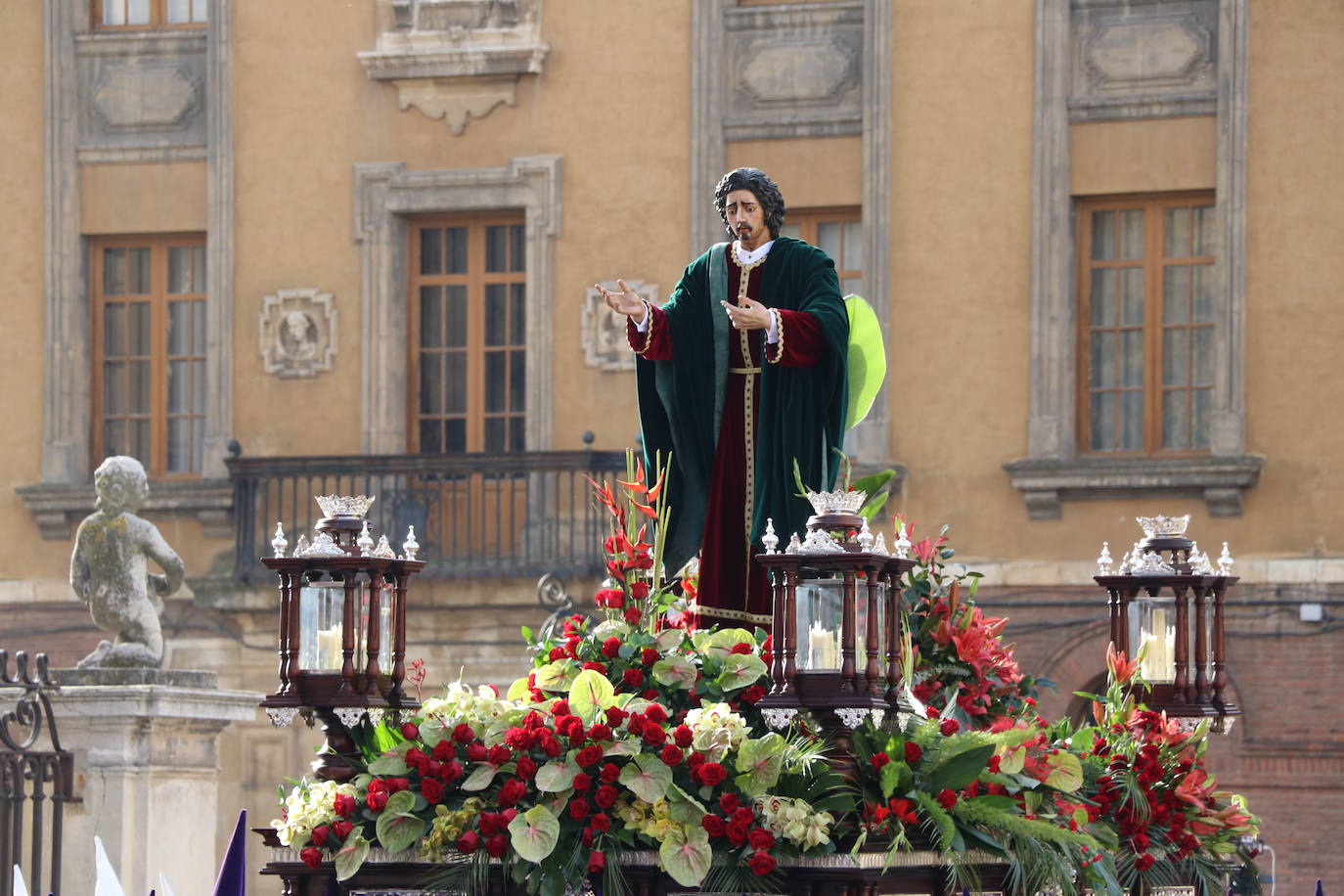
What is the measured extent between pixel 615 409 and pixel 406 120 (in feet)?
10.3

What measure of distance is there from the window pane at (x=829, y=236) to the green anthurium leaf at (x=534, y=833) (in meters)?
16.4

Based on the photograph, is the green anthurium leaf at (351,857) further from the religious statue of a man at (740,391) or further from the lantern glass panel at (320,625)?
the religious statue of a man at (740,391)

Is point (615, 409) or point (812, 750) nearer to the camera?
point (812, 750)

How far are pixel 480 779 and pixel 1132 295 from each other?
52.8ft

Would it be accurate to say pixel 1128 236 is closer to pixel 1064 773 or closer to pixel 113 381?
pixel 113 381

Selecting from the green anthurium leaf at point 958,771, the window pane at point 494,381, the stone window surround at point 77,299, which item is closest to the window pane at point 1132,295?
the window pane at point 494,381

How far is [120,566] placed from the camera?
607 inches

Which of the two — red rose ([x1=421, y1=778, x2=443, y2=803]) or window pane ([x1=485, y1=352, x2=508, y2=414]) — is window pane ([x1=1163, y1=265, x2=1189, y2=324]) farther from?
red rose ([x1=421, y1=778, x2=443, y2=803])

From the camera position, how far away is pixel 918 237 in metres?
24.0

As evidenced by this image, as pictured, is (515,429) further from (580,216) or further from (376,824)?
(376,824)

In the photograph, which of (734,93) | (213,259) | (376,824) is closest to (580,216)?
(734,93)

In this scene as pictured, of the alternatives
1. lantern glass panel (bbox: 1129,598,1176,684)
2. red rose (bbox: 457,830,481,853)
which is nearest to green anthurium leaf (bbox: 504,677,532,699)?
red rose (bbox: 457,830,481,853)

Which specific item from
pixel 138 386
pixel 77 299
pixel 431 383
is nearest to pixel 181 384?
pixel 138 386

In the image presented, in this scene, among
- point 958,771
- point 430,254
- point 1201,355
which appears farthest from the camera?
point 430,254
